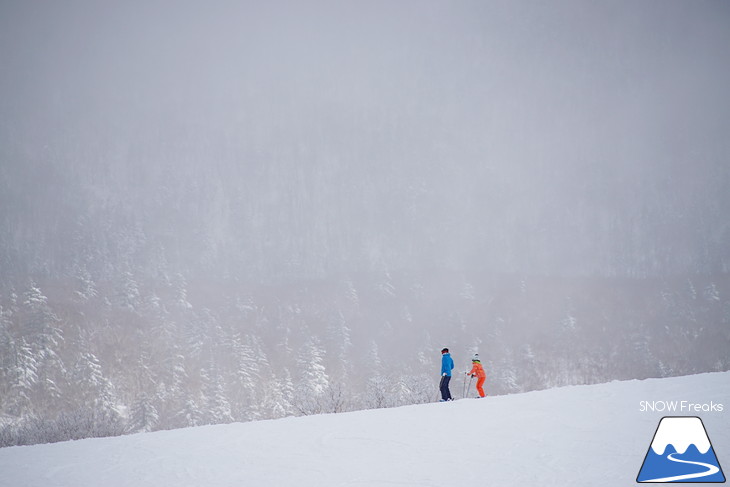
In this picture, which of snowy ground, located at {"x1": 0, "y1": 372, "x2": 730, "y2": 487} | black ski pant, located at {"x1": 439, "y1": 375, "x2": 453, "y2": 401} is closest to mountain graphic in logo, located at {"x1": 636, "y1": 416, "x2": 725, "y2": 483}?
snowy ground, located at {"x1": 0, "y1": 372, "x2": 730, "y2": 487}

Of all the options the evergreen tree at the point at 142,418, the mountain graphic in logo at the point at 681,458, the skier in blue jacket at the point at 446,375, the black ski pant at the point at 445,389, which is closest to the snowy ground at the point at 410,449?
the mountain graphic in logo at the point at 681,458

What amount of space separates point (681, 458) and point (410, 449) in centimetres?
465

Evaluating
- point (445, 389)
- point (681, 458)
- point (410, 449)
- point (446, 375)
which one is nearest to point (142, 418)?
point (446, 375)

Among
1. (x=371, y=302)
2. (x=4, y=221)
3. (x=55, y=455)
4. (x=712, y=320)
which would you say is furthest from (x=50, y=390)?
(x=712, y=320)

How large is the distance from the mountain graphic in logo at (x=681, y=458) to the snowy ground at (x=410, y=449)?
213mm

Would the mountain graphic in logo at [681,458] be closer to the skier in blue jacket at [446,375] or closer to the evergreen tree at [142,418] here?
the skier in blue jacket at [446,375]

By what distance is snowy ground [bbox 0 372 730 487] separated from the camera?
9.11m

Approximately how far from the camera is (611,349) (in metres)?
147

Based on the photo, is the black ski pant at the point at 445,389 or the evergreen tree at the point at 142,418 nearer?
the black ski pant at the point at 445,389

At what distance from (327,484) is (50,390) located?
88307mm

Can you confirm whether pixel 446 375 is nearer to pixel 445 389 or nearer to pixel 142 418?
pixel 445 389

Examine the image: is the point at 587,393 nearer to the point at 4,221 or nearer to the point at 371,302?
the point at 371,302

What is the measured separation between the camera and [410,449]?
10.7m

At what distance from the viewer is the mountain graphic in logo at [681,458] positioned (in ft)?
26.4
